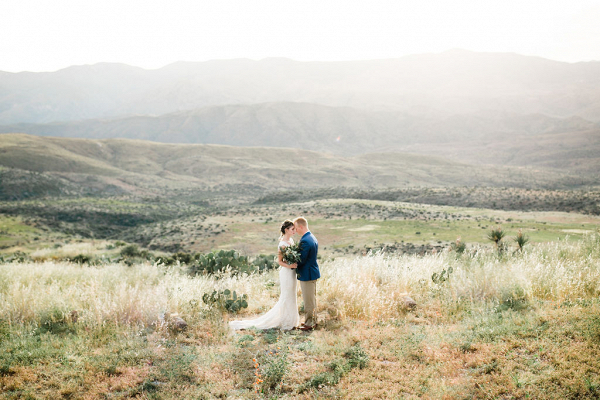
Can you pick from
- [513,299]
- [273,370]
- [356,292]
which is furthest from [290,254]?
[513,299]

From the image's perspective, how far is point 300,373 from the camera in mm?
5863

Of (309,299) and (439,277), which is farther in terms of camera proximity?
(439,277)

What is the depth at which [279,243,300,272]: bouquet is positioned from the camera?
745 cm

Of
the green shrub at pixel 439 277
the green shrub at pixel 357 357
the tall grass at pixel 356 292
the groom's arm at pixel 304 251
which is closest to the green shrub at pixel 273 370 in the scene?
the green shrub at pixel 357 357

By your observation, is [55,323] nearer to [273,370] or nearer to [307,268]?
[273,370]

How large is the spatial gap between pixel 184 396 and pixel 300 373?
1.64m

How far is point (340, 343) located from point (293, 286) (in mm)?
1542

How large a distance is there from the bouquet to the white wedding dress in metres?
0.19

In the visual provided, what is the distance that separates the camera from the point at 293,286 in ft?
25.6

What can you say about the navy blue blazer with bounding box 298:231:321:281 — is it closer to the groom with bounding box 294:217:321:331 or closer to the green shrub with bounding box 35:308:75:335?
the groom with bounding box 294:217:321:331

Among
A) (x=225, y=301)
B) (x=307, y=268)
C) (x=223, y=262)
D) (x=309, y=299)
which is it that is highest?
(x=307, y=268)

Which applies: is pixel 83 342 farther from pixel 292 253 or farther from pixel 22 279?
pixel 22 279

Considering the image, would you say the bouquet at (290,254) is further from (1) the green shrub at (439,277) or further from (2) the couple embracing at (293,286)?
(1) the green shrub at (439,277)

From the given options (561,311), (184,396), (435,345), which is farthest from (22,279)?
(561,311)
